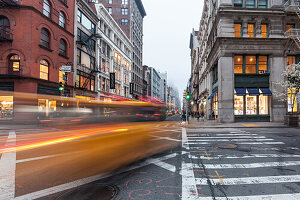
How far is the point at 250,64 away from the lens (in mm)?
23719

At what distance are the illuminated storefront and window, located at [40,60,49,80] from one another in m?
27.7

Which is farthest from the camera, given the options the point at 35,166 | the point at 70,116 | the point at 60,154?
the point at 70,116

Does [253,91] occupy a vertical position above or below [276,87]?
below

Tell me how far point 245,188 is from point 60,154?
680 centimetres

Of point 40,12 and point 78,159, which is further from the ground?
point 40,12

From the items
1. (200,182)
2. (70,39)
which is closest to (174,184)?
(200,182)

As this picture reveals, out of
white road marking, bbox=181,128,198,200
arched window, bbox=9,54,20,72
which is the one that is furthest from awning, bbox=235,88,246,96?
arched window, bbox=9,54,20,72

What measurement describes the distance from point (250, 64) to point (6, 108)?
3300 cm

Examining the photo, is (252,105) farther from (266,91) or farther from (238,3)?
(238,3)

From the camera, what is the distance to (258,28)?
2327 centimetres

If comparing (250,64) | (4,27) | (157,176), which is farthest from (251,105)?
(4,27)

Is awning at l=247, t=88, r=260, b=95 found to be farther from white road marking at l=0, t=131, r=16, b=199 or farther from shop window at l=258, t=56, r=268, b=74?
white road marking at l=0, t=131, r=16, b=199

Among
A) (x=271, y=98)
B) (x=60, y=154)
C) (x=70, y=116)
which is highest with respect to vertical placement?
(x=271, y=98)

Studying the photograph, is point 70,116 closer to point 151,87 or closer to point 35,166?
point 35,166
